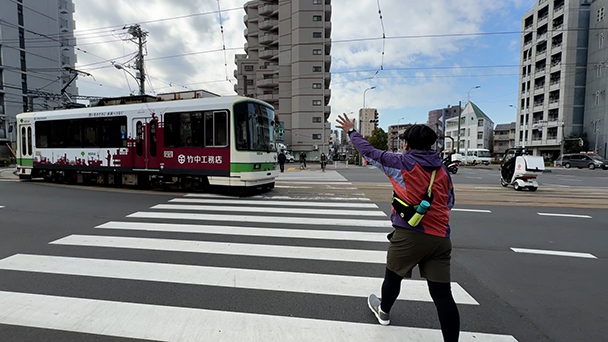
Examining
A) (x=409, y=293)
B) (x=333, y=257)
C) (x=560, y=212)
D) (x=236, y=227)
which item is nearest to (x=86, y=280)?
(x=236, y=227)

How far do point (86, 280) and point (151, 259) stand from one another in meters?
0.84

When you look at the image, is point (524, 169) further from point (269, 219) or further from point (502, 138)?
point (502, 138)

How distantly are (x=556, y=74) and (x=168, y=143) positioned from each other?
6010 cm

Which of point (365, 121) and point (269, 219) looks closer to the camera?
point (269, 219)

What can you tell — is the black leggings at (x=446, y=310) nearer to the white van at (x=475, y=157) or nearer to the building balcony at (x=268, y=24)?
the white van at (x=475, y=157)

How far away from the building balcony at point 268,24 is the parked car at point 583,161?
48239 mm

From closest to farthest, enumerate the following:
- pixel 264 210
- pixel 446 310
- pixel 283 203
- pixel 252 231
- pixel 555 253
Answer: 1. pixel 446 310
2. pixel 555 253
3. pixel 252 231
4. pixel 264 210
5. pixel 283 203

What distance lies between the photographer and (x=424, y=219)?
7.73 ft

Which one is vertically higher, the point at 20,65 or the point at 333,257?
the point at 20,65

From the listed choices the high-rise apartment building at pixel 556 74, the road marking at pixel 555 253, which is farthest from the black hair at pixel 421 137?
the high-rise apartment building at pixel 556 74

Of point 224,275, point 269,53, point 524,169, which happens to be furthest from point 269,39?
point 224,275

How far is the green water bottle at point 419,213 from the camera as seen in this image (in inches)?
90.4

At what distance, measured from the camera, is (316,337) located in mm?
2596

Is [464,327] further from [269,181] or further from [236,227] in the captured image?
[269,181]
